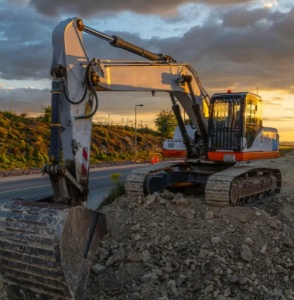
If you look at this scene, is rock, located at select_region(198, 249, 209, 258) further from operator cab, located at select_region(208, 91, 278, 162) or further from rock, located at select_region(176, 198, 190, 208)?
operator cab, located at select_region(208, 91, 278, 162)

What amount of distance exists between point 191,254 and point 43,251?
8.86ft

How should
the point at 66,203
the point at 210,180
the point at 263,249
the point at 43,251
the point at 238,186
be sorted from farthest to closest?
the point at 238,186
the point at 210,180
the point at 263,249
the point at 66,203
the point at 43,251

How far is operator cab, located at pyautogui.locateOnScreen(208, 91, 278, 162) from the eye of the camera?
38.9ft

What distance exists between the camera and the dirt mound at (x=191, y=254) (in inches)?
285

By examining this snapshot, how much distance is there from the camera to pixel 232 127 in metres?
12.1

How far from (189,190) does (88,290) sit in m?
6.76

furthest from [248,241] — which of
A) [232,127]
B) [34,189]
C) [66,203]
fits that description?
[34,189]

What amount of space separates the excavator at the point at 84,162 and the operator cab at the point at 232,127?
0.02 m

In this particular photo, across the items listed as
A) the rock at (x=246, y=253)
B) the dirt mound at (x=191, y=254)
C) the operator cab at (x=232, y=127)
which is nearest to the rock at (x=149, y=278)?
the dirt mound at (x=191, y=254)

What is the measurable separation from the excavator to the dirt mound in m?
0.63

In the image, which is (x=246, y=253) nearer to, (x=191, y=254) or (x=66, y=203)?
(x=191, y=254)

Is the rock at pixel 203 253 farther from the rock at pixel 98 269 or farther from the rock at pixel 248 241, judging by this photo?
the rock at pixel 98 269

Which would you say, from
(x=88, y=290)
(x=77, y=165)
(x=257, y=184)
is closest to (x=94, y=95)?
(x=77, y=165)

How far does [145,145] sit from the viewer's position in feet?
234
